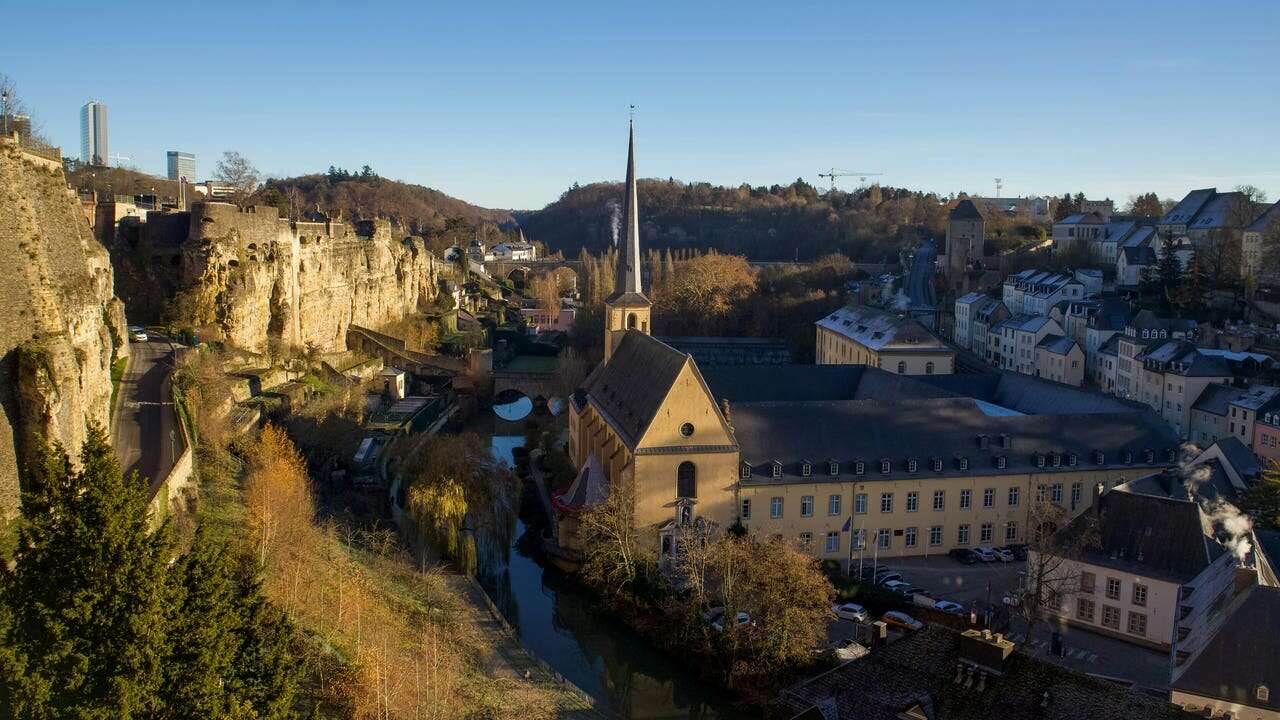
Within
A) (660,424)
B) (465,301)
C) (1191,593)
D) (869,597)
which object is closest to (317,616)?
(660,424)

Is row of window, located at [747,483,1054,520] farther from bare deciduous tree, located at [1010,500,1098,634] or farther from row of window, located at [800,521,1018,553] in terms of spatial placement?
bare deciduous tree, located at [1010,500,1098,634]

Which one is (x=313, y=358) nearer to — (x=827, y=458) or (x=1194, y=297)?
(x=827, y=458)

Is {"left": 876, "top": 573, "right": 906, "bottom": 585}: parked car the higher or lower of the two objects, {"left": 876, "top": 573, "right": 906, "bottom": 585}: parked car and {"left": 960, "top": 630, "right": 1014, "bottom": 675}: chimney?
the lower

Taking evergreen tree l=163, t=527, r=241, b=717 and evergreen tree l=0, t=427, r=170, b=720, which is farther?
evergreen tree l=163, t=527, r=241, b=717

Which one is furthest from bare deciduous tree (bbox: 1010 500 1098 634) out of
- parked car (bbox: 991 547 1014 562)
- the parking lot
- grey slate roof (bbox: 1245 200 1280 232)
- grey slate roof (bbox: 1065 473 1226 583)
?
grey slate roof (bbox: 1245 200 1280 232)

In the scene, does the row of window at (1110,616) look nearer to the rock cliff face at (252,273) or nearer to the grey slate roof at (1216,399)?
the grey slate roof at (1216,399)

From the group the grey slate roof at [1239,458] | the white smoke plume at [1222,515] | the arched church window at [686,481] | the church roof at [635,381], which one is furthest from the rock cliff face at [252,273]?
the grey slate roof at [1239,458]
